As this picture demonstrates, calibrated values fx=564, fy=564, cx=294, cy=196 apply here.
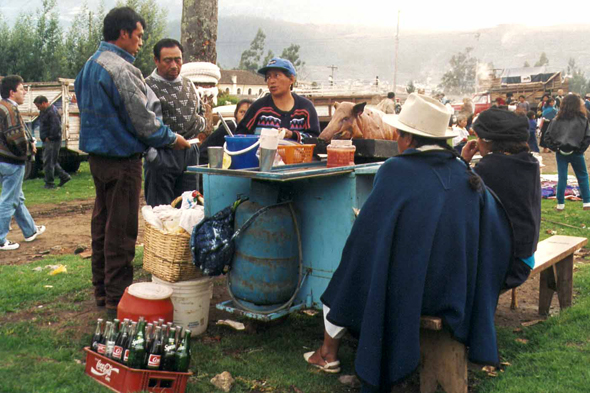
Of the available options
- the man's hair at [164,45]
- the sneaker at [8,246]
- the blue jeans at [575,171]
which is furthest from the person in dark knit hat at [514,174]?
the sneaker at [8,246]

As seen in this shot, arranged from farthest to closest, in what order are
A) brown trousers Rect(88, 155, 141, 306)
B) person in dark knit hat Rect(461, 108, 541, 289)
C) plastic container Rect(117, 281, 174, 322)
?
brown trousers Rect(88, 155, 141, 306), person in dark knit hat Rect(461, 108, 541, 289), plastic container Rect(117, 281, 174, 322)

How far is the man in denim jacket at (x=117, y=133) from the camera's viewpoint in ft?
14.8

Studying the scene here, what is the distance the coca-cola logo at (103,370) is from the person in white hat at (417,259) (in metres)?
1.44

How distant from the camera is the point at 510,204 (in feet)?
14.2

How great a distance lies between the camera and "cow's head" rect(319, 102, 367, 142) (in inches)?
201

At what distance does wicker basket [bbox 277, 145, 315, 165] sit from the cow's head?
0.42m

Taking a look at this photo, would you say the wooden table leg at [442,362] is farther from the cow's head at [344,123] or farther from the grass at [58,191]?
the grass at [58,191]

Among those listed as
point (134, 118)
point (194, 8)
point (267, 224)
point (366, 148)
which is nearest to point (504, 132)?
point (366, 148)

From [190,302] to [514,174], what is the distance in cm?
274

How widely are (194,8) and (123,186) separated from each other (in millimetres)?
5152

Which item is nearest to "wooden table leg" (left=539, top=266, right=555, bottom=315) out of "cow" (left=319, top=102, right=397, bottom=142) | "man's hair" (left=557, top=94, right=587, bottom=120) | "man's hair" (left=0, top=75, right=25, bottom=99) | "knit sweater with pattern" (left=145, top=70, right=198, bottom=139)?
"cow" (left=319, top=102, right=397, bottom=142)

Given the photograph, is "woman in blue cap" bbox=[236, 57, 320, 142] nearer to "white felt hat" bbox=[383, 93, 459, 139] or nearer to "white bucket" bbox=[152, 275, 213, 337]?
"white bucket" bbox=[152, 275, 213, 337]

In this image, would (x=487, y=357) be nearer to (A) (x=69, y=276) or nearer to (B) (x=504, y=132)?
(B) (x=504, y=132)

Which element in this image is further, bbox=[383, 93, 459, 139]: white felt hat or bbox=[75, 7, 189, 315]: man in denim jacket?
bbox=[75, 7, 189, 315]: man in denim jacket
